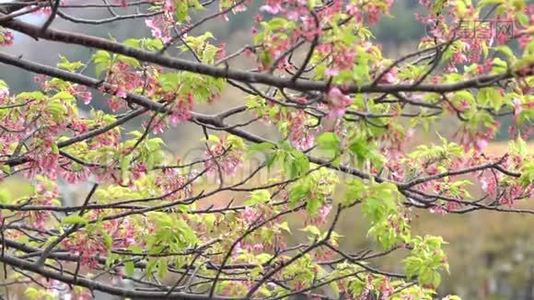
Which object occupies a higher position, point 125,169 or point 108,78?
point 108,78

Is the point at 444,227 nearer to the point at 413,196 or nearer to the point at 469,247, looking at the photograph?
the point at 469,247

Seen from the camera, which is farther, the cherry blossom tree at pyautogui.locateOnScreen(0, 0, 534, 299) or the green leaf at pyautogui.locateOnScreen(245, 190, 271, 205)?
the green leaf at pyautogui.locateOnScreen(245, 190, 271, 205)

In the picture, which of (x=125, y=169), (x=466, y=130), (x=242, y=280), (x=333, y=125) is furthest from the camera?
(x=242, y=280)

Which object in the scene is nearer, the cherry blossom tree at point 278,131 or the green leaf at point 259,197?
the cherry blossom tree at point 278,131

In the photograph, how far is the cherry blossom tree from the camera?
2.15 metres

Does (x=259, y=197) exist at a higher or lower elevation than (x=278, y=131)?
lower

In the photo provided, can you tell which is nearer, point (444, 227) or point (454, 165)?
point (454, 165)

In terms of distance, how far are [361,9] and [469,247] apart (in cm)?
1323

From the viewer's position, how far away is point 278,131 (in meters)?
3.45

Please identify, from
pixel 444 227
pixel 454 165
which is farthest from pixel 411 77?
pixel 444 227

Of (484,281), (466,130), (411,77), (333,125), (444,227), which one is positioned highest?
(444,227)

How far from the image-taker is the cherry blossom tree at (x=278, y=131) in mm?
2148

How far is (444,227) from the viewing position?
14.4 metres

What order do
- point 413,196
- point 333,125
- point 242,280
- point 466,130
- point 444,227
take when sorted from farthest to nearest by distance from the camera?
point 444,227 < point 242,280 < point 413,196 < point 333,125 < point 466,130
